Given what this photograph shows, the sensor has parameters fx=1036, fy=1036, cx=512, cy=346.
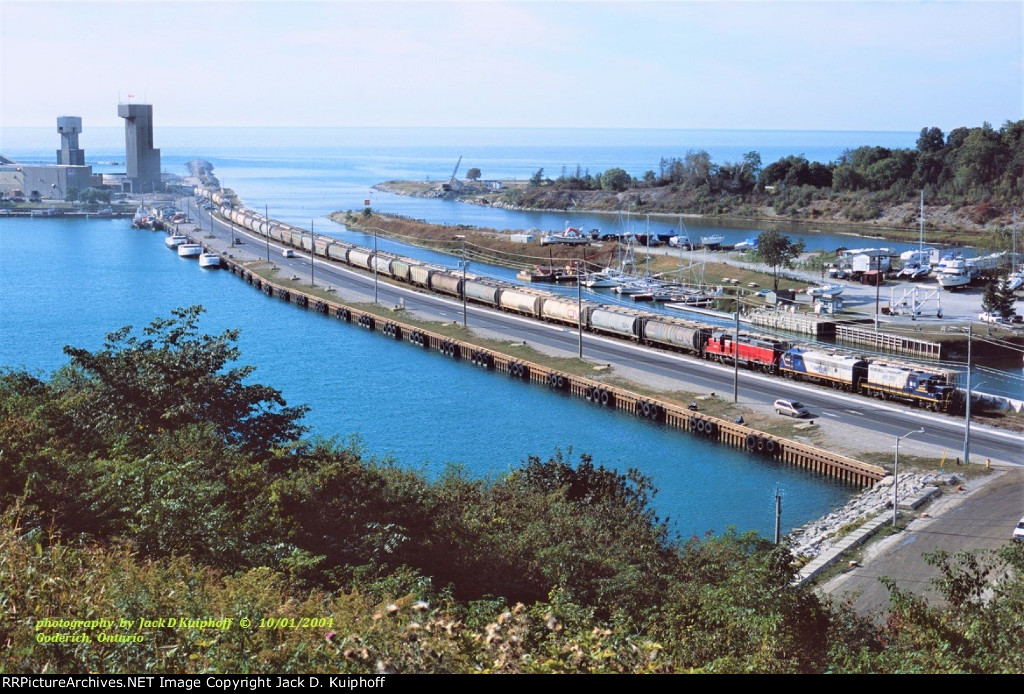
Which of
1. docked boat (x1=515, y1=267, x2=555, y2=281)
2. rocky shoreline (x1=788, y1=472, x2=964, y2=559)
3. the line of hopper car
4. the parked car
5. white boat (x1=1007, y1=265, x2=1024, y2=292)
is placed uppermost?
white boat (x1=1007, y1=265, x2=1024, y2=292)

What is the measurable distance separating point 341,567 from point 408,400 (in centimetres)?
2482

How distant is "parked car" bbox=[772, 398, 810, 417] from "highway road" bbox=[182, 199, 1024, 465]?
492 millimetres

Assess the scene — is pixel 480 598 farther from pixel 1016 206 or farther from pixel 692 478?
pixel 1016 206

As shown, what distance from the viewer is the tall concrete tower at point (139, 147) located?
146m

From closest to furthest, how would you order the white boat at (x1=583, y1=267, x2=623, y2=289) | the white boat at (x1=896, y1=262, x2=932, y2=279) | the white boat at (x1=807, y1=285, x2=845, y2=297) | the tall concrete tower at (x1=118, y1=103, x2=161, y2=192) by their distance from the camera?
the white boat at (x1=807, y1=285, x2=845, y2=297) < the white boat at (x1=896, y1=262, x2=932, y2=279) < the white boat at (x1=583, y1=267, x2=623, y2=289) < the tall concrete tower at (x1=118, y1=103, x2=161, y2=192)

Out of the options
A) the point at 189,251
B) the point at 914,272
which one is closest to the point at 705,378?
the point at 914,272

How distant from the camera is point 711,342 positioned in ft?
142

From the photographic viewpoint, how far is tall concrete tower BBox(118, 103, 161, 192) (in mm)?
145875

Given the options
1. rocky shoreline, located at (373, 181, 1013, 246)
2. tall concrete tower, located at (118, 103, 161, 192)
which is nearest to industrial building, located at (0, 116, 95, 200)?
tall concrete tower, located at (118, 103, 161, 192)

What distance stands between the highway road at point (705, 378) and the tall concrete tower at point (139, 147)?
287 ft

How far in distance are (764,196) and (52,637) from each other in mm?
118289

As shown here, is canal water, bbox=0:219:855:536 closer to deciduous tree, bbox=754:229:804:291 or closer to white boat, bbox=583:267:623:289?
white boat, bbox=583:267:623:289

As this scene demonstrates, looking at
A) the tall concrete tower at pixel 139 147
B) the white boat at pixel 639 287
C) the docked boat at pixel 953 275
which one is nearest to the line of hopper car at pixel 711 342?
the white boat at pixel 639 287

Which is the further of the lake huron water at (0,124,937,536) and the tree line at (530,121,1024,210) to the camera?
the tree line at (530,121,1024,210)
